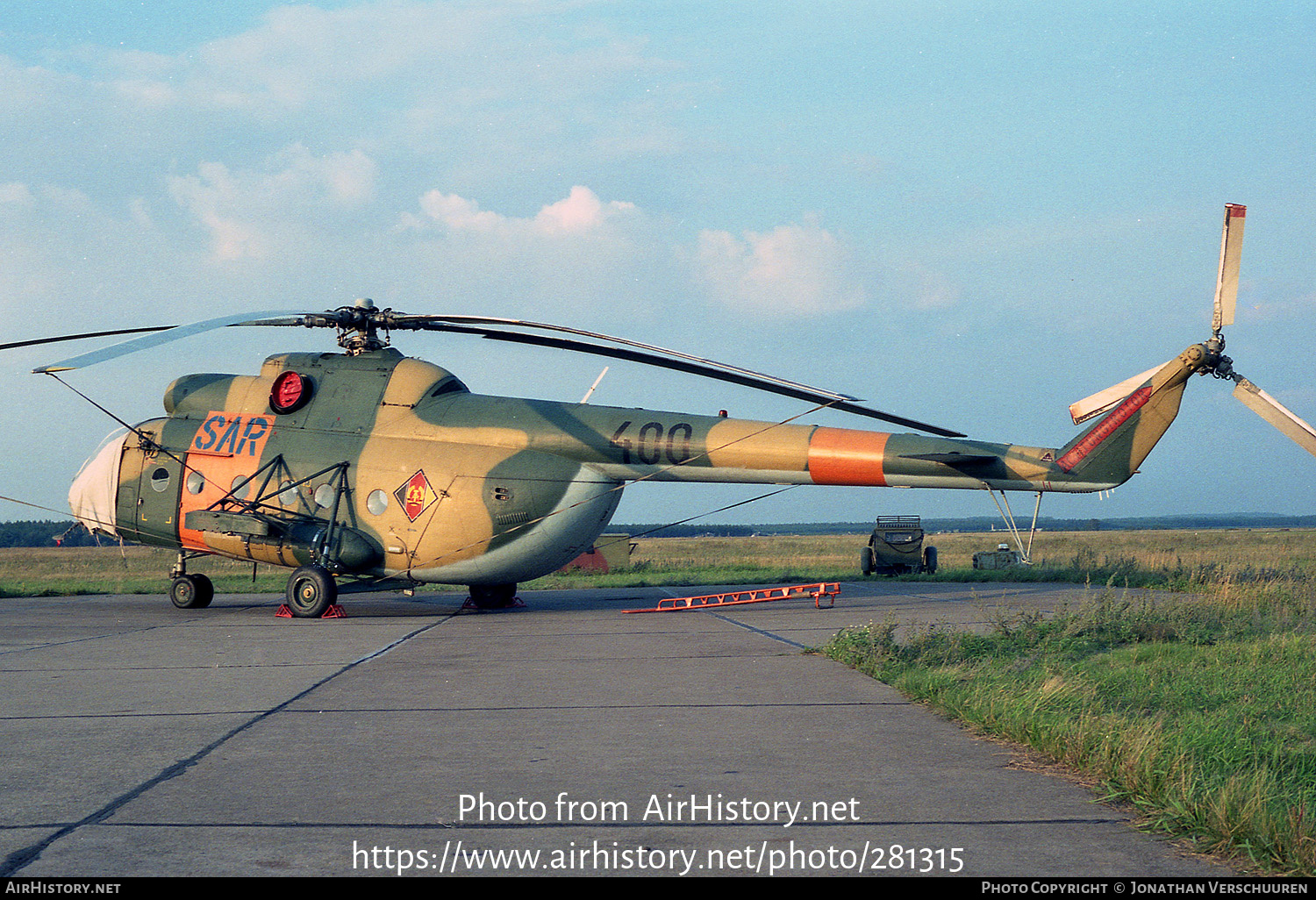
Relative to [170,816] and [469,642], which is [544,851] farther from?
[469,642]

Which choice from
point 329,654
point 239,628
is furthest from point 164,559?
point 329,654

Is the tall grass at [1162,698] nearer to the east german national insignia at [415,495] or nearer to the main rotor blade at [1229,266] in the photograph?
the main rotor blade at [1229,266]

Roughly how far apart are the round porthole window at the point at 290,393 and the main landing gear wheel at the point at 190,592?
3.52m

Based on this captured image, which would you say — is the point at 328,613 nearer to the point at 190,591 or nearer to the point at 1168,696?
the point at 190,591

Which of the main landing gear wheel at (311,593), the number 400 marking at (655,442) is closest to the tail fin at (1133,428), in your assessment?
the number 400 marking at (655,442)

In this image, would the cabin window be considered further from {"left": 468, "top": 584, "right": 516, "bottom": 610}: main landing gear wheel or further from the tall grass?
the tall grass

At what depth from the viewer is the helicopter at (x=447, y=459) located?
15078 mm

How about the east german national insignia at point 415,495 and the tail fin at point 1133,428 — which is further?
the east german national insignia at point 415,495

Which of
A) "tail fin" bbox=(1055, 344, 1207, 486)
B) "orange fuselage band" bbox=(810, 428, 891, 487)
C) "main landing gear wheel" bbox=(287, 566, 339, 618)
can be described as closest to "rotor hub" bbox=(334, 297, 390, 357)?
"main landing gear wheel" bbox=(287, 566, 339, 618)

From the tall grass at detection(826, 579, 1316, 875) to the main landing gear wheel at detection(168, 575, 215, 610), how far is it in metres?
12.3

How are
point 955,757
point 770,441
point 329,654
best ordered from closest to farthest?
1. point 955,757
2. point 329,654
3. point 770,441

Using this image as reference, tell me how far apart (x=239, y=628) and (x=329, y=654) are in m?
4.00

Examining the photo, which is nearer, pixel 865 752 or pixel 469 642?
pixel 865 752

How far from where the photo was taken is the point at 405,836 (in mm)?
4582
